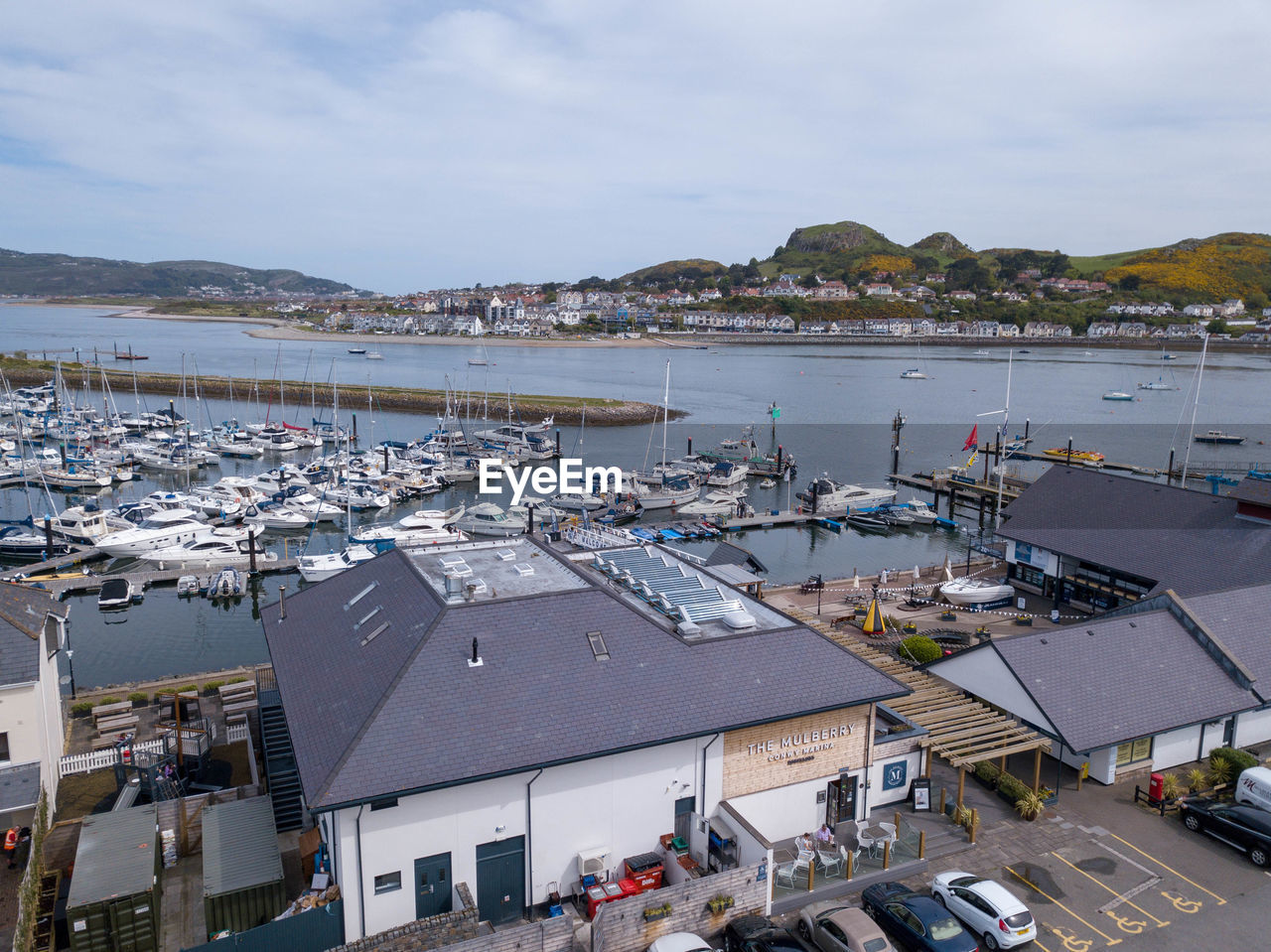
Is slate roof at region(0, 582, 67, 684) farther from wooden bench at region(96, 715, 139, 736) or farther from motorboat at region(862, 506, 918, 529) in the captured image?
motorboat at region(862, 506, 918, 529)

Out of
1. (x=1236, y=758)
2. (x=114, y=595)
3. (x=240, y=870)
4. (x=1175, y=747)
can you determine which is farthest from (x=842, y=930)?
(x=114, y=595)

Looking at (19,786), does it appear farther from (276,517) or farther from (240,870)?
(276,517)

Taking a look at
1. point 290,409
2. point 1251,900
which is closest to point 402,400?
point 290,409

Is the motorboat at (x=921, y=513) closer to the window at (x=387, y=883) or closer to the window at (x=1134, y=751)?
the window at (x=1134, y=751)

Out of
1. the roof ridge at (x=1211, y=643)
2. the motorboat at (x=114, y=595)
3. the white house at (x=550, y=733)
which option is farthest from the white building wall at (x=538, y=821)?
the motorboat at (x=114, y=595)

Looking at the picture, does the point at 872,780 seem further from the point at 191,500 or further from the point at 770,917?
the point at 191,500
